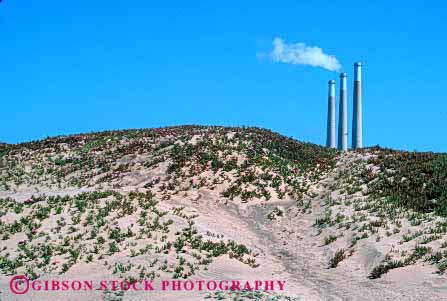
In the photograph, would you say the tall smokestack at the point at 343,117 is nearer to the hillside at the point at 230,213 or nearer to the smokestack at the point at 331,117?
the smokestack at the point at 331,117

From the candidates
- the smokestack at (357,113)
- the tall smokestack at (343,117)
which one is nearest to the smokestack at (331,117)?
the tall smokestack at (343,117)

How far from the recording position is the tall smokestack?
69375mm

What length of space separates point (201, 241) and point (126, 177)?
33.9 feet

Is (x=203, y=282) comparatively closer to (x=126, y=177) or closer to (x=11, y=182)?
(x=126, y=177)

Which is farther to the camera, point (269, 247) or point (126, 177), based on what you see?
point (126, 177)

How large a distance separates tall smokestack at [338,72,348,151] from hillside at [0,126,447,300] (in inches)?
1361

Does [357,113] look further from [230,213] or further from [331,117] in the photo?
[230,213]

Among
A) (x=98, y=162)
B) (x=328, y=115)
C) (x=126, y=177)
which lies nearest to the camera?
(x=126, y=177)

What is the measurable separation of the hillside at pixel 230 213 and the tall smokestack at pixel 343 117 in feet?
113

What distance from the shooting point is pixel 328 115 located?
72000 mm

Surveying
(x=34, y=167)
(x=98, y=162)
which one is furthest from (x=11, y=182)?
(x=98, y=162)

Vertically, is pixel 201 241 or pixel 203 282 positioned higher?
pixel 201 241

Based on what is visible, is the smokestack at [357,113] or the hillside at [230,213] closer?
the hillside at [230,213]

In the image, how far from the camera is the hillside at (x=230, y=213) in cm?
1806
